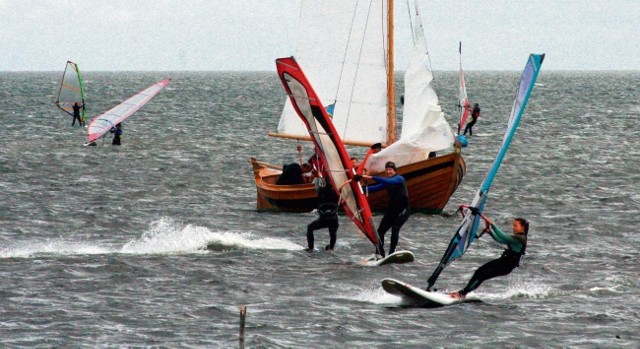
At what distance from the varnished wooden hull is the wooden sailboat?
0.02 metres

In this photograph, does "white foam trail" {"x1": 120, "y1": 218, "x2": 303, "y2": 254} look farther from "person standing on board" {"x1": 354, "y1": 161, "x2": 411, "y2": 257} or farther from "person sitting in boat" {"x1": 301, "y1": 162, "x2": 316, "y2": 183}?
"person standing on board" {"x1": 354, "y1": 161, "x2": 411, "y2": 257}

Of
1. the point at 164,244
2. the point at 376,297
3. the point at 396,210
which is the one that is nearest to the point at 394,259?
the point at 396,210

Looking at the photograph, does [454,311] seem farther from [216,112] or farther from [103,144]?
[216,112]

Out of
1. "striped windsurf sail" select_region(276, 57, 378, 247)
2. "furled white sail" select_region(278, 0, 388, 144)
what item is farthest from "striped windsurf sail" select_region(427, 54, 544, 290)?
"furled white sail" select_region(278, 0, 388, 144)

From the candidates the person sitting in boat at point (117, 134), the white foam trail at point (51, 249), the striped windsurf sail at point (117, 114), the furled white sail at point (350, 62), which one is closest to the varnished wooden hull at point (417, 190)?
the furled white sail at point (350, 62)

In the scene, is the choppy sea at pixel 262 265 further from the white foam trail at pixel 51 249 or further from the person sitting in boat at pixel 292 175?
the person sitting in boat at pixel 292 175

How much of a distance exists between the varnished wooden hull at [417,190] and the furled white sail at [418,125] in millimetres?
339

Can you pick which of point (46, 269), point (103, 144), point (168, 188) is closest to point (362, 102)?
point (168, 188)

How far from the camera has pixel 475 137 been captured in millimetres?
57156

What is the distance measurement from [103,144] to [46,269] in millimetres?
29851

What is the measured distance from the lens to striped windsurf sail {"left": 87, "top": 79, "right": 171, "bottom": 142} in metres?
46.0

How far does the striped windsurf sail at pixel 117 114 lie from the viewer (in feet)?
151

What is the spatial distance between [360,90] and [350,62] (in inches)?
31.6

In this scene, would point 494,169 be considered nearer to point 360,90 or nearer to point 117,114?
point 360,90
